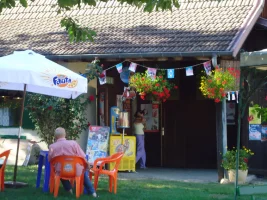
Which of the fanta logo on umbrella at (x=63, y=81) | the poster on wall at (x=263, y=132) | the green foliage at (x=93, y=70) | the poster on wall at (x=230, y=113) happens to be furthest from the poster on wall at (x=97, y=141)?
the fanta logo on umbrella at (x=63, y=81)

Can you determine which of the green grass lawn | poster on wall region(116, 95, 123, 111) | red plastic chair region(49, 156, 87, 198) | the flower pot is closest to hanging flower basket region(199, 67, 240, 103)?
the flower pot

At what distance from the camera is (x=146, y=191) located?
454 inches

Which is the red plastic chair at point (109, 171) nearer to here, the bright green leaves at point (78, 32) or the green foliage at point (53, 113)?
the bright green leaves at point (78, 32)

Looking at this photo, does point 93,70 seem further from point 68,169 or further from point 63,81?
point 68,169

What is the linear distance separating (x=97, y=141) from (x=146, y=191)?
340 cm

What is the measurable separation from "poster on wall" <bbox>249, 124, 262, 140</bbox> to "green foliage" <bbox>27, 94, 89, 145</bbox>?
3.83 meters

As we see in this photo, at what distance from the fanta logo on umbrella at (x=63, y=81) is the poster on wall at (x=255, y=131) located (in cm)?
532

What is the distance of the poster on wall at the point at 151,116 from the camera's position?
16909mm

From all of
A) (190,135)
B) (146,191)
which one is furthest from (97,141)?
(146,191)

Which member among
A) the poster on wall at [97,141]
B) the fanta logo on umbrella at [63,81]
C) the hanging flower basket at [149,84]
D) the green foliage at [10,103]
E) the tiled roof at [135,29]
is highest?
the tiled roof at [135,29]

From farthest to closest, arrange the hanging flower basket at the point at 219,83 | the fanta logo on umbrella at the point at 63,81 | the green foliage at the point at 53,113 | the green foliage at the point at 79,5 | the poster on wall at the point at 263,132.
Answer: the poster on wall at the point at 263,132 → the green foliage at the point at 53,113 → the hanging flower basket at the point at 219,83 → the fanta logo on umbrella at the point at 63,81 → the green foliage at the point at 79,5

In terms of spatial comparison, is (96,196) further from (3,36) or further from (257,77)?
(3,36)

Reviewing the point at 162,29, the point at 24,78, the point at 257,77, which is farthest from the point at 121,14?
the point at 257,77

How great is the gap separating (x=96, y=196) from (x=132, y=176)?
3.78 meters
